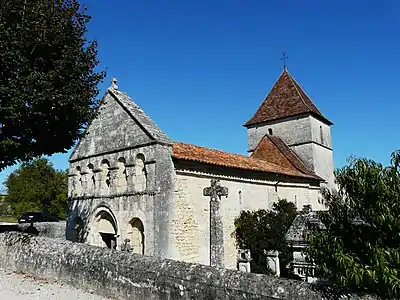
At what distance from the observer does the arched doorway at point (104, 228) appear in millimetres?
16266

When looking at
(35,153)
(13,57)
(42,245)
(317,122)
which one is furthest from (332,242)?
(317,122)

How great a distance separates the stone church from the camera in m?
14.0

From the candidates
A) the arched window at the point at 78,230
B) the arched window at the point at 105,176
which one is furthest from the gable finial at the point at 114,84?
the arched window at the point at 78,230

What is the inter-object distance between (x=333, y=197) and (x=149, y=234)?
10044mm

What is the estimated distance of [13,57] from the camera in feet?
33.2

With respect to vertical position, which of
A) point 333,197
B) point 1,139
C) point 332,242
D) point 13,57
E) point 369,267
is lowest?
point 369,267

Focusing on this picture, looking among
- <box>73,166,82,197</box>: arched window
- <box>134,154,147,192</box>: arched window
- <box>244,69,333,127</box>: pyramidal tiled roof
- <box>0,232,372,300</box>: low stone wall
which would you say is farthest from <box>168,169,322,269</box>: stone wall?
<box>244,69,333,127</box>: pyramidal tiled roof

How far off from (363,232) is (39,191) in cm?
4142

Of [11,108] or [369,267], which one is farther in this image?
[11,108]

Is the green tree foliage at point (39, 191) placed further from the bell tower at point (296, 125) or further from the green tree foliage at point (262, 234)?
the green tree foliage at point (262, 234)

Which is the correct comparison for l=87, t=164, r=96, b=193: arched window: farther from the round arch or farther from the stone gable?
the round arch

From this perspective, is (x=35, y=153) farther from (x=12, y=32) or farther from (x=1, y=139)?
(x=12, y=32)

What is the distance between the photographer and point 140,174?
49.6ft

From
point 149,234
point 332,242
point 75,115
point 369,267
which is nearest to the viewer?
point 369,267
